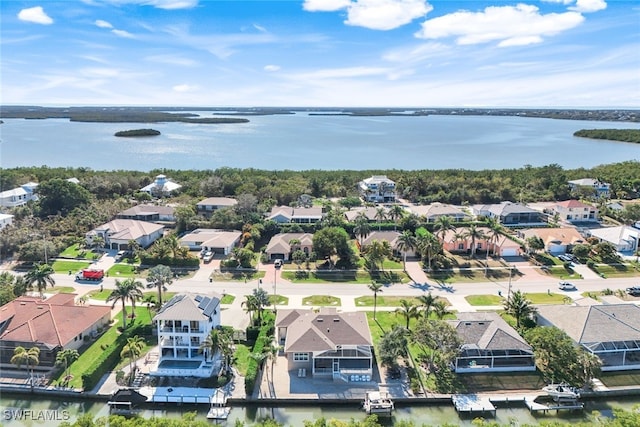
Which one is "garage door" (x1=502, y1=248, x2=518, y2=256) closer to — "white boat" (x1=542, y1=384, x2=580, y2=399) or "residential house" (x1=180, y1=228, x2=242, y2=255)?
"white boat" (x1=542, y1=384, x2=580, y2=399)

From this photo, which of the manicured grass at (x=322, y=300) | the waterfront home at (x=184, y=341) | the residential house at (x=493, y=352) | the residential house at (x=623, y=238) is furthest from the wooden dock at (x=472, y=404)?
the residential house at (x=623, y=238)

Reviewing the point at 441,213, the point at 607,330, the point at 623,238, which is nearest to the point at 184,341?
the point at 607,330

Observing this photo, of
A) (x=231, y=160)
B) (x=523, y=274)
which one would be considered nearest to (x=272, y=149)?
Answer: (x=231, y=160)

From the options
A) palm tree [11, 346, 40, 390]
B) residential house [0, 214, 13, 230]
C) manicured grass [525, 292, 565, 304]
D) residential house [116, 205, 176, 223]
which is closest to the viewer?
palm tree [11, 346, 40, 390]

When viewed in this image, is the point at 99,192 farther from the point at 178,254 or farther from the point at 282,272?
the point at 282,272

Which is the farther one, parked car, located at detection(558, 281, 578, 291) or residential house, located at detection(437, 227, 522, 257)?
residential house, located at detection(437, 227, 522, 257)

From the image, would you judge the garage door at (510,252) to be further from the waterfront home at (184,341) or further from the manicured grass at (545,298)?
the waterfront home at (184,341)

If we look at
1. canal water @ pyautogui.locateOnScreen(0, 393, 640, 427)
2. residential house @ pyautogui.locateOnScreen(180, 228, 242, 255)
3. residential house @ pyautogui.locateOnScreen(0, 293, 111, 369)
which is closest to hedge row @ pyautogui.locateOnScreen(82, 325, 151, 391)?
canal water @ pyautogui.locateOnScreen(0, 393, 640, 427)
